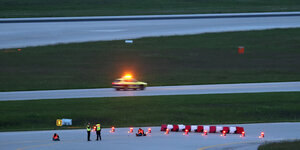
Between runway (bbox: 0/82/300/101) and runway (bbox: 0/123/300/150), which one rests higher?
runway (bbox: 0/82/300/101)

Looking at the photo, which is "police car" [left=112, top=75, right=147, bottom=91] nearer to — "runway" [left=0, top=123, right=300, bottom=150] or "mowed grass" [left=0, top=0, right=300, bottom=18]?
"runway" [left=0, top=123, right=300, bottom=150]

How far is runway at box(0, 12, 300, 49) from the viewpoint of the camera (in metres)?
52.4

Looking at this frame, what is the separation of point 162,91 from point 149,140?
12770 millimetres

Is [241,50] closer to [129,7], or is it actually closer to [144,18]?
[144,18]

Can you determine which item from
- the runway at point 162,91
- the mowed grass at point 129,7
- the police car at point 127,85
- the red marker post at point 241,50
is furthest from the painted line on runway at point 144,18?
the runway at point 162,91

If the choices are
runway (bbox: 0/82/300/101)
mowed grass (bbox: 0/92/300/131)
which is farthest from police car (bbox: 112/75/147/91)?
mowed grass (bbox: 0/92/300/131)

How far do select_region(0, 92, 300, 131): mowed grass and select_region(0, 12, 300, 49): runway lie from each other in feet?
67.4

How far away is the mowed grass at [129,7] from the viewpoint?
65.6m

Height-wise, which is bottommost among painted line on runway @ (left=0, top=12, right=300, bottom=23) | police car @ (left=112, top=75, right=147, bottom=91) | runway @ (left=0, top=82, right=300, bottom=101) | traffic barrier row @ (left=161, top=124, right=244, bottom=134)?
traffic barrier row @ (left=161, top=124, right=244, bottom=134)

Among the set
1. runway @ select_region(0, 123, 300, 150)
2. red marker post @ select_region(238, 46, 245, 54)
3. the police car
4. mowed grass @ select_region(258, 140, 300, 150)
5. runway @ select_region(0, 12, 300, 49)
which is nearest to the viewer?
mowed grass @ select_region(258, 140, 300, 150)

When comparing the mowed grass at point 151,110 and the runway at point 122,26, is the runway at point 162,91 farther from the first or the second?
the runway at point 122,26

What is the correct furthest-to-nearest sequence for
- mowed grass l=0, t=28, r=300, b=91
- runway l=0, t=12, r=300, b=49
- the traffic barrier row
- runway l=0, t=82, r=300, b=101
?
runway l=0, t=12, r=300, b=49, mowed grass l=0, t=28, r=300, b=91, runway l=0, t=82, r=300, b=101, the traffic barrier row

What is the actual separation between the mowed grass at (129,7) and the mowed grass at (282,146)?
44.6 metres

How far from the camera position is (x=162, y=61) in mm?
47094
